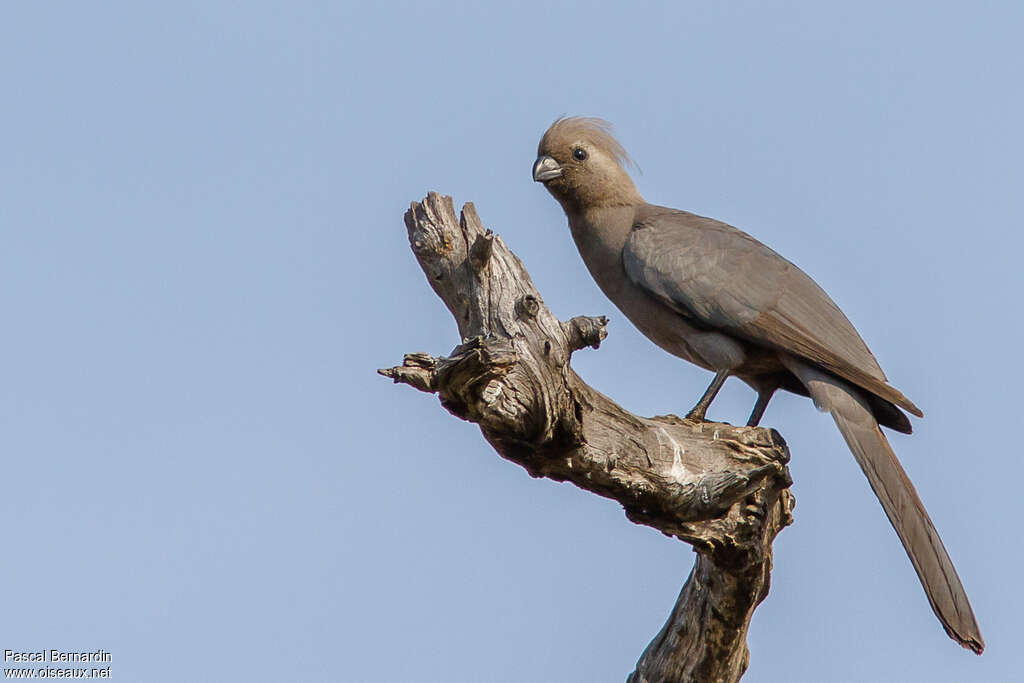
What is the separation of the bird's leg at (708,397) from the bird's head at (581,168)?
61.5 inches

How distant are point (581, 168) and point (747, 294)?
63.2 inches

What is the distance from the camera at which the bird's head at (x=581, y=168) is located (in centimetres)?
793

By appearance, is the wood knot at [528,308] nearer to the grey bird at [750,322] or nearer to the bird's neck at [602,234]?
the grey bird at [750,322]

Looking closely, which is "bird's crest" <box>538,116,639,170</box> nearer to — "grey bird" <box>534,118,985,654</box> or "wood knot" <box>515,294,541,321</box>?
"grey bird" <box>534,118,985,654</box>

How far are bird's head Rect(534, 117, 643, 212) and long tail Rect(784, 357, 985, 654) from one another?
1.78 metres

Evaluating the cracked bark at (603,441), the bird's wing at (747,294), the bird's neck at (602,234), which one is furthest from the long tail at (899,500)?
the bird's neck at (602,234)

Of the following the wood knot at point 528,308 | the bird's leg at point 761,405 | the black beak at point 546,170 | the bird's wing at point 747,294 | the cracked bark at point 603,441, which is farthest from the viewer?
the black beak at point 546,170

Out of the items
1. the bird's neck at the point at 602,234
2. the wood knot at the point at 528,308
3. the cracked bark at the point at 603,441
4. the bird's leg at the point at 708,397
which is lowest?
the cracked bark at the point at 603,441

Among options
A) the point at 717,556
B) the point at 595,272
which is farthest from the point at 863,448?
the point at 595,272

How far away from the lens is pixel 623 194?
7992mm

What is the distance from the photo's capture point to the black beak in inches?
312

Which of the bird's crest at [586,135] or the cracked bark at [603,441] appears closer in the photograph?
the cracked bark at [603,441]

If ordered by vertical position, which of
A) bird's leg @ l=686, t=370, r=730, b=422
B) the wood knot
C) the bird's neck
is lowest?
the wood knot

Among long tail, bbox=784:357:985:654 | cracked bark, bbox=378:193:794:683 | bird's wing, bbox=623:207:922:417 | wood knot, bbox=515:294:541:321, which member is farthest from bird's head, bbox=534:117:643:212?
wood knot, bbox=515:294:541:321
